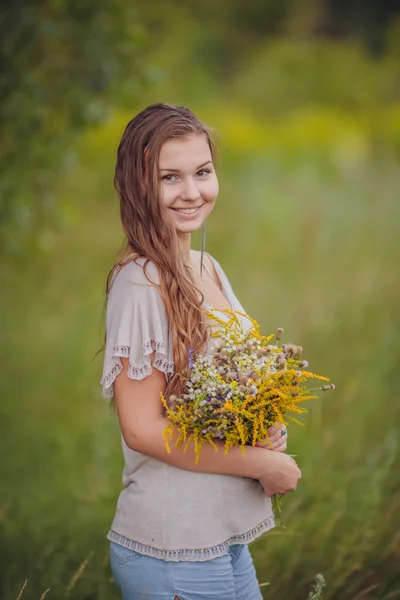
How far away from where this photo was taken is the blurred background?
10.3 feet

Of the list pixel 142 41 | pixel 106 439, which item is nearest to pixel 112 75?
pixel 142 41

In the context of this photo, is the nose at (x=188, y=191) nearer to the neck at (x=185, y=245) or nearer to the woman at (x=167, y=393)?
the woman at (x=167, y=393)

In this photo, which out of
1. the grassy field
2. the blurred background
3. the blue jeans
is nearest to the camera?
the blue jeans

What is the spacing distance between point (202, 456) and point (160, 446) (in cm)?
11

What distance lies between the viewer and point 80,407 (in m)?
4.94

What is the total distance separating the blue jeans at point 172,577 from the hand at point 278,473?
0.21 metres

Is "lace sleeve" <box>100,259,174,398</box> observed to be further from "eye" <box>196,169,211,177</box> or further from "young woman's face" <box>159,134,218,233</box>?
"eye" <box>196,169,211,177</box>

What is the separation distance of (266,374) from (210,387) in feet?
0.44

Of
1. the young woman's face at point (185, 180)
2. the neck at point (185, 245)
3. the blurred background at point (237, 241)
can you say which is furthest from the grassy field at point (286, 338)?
the young woman's face at point (185, 180)

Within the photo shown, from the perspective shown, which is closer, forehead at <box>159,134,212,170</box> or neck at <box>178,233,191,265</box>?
forehead at <box>159,134,212,170</box>

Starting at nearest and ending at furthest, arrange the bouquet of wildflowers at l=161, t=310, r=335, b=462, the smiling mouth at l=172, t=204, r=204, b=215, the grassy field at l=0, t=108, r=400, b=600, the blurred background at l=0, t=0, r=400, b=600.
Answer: the bouquet of wildflowers at l=161, t=310, r=335, b=462 < the smiling mouth at l=172, t=204, r=204, b=215 < the grassy field at l=0, t=108, r=400, b=600 < the blurred background at l=0, t=0, r=400, b=600

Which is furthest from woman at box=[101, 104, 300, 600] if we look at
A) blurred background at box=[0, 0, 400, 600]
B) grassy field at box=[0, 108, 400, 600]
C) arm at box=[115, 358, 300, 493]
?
grassy field at box=[0, 108, 400, 600]

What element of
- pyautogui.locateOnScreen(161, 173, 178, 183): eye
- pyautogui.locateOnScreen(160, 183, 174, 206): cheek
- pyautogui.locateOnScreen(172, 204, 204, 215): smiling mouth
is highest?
pyautogui.locateOnScreen(161, 173, 178, 183): eye

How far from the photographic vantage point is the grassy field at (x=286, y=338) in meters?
2.97
